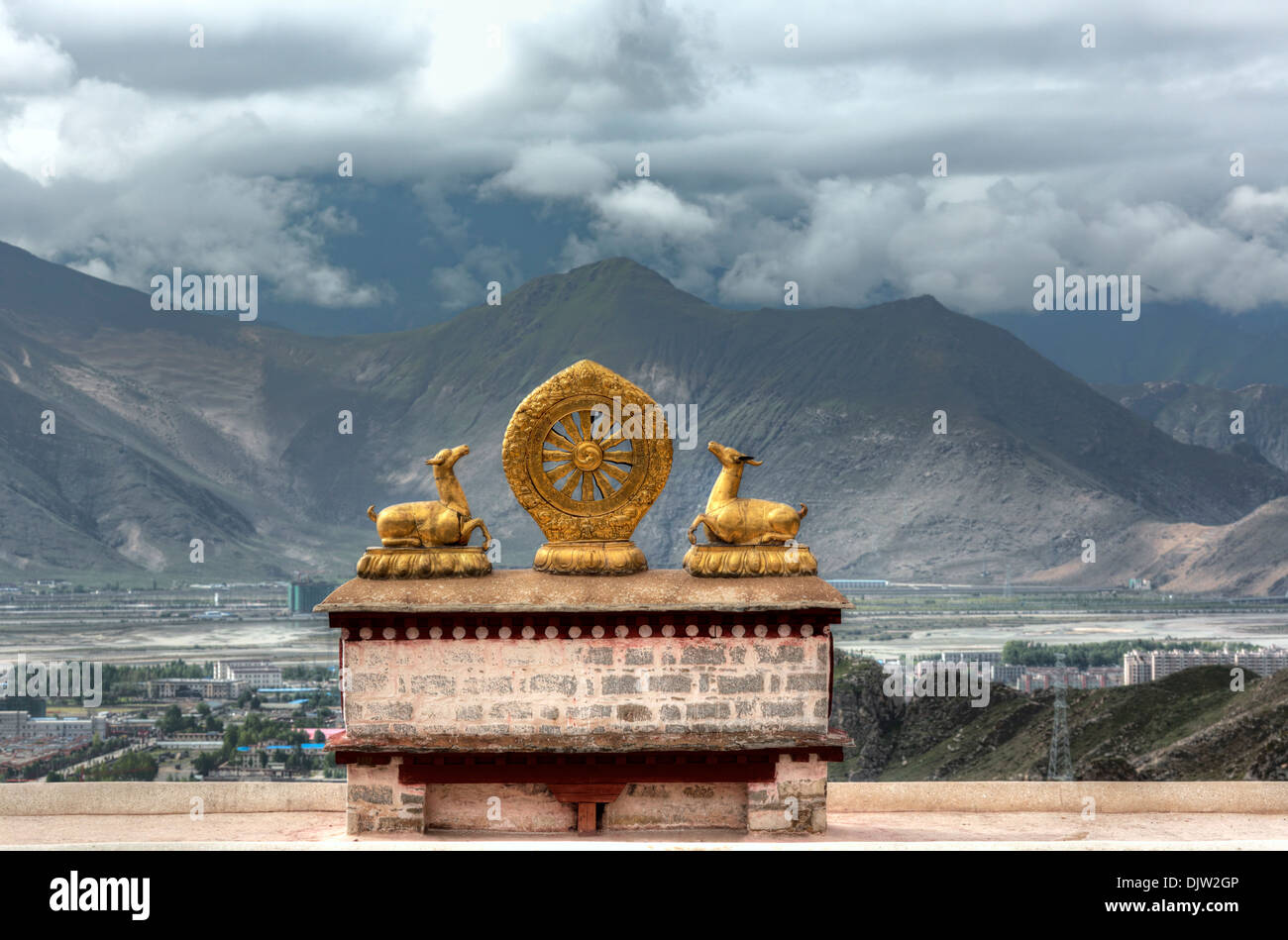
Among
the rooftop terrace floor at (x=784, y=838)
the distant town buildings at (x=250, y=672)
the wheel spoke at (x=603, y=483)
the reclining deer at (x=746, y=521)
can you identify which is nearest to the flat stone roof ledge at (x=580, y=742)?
the rooftop terrace floor at (x=784, y=838)

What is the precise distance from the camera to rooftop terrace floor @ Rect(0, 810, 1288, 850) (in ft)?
55.0

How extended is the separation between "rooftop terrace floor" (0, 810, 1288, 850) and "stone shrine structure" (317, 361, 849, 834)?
41 cm

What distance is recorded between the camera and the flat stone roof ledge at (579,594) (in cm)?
1662

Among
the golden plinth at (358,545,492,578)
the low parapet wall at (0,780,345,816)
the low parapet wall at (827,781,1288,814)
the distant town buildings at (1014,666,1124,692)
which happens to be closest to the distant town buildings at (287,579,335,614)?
the distant town buildings at (1014,666,1124,692)

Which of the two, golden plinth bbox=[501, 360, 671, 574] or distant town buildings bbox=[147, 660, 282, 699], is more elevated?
golden plinth bbox=[501, 360, 671, 574]

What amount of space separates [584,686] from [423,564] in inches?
90.0

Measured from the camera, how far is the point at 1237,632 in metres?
146

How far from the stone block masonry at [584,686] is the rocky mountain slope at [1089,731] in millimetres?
20123

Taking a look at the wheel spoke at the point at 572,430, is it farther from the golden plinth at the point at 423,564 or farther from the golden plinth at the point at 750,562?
the golden plinth at the point at 750,562

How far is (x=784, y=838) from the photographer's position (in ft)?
55.1

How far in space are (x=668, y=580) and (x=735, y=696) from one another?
1486 millimetres

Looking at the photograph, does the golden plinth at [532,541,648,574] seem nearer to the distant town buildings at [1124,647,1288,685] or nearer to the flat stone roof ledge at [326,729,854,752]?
the flat stone roof ledge at [326,729,854,752]

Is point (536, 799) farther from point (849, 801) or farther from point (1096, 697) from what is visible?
point (1096, 697)

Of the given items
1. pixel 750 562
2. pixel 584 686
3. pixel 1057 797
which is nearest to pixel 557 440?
pixel 750 562
